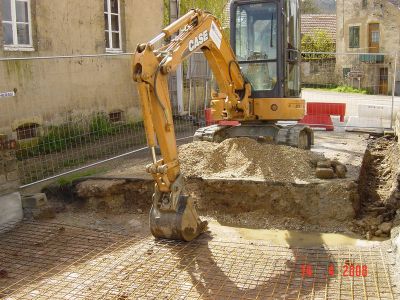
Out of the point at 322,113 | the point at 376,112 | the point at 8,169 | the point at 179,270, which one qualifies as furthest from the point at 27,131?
the point at 376,112

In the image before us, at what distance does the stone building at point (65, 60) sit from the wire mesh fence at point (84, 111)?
2 centimetres

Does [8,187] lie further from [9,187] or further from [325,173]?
[325,173]

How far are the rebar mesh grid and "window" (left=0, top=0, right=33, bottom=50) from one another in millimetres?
5424

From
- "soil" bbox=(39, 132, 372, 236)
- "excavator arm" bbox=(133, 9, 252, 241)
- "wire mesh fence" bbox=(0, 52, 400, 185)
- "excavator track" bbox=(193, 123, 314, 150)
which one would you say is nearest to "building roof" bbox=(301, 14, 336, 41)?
"wire mesh fence" bbox=(0, 52, 400, 185)

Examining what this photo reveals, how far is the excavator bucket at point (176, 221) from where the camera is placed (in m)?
5.79

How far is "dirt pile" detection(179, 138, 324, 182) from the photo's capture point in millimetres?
7488

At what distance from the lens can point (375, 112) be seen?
13.0 meters

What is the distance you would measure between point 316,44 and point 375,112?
23.7 meters

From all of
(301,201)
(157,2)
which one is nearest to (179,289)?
(301,201)

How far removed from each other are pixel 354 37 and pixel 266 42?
26927mm

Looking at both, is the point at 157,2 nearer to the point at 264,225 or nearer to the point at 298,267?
the point at 264,225

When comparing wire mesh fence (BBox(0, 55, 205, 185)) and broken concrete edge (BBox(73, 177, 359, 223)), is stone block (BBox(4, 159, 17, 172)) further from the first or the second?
broken concrete edge (BBox(73, 177, 359, 223))

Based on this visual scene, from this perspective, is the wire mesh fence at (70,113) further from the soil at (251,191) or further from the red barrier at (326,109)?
the red barrier at (326,109)

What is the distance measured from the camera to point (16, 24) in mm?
10477
